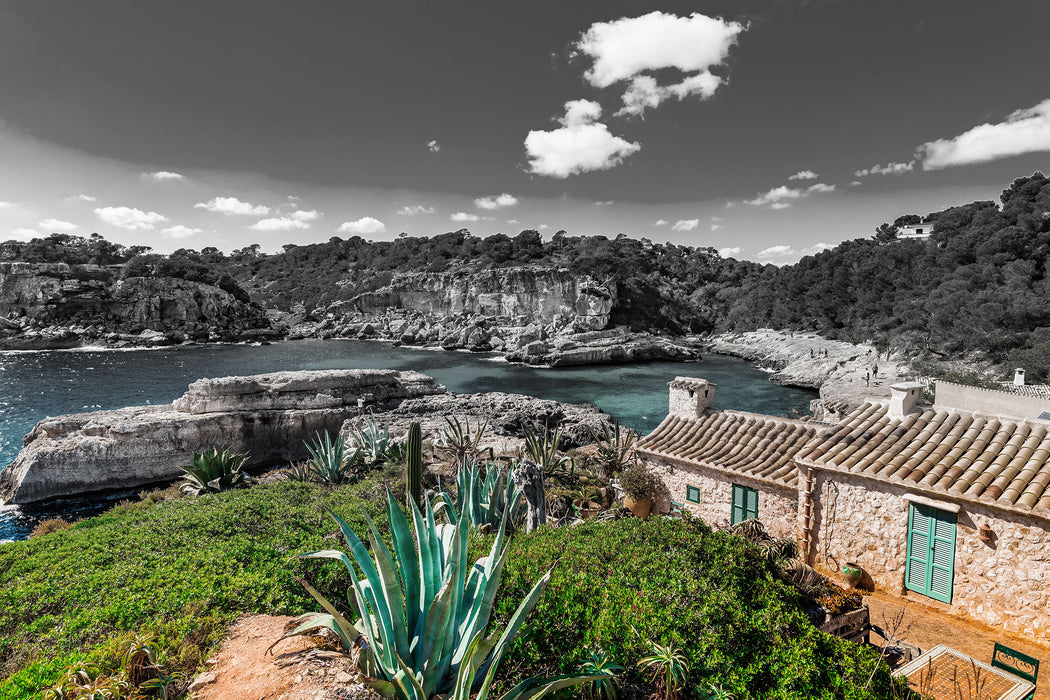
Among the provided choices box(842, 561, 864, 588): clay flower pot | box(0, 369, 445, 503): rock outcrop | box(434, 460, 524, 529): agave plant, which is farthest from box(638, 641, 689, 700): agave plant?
box(0, 369, 445, 503): rock outcrop

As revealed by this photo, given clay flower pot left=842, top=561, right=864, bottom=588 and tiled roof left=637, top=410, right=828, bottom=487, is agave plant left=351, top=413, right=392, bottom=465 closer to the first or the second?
tiled roof left=637, top=410, right=828, bottom=487

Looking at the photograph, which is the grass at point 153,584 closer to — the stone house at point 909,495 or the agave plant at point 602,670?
the agave plant at point 602,670

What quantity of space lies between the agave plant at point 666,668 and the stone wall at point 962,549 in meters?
5.00

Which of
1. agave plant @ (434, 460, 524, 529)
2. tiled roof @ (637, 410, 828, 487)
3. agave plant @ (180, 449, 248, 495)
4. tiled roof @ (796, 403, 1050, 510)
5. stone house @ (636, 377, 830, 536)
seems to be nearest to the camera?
tiled roof @ (796, 403, 1050, 510)

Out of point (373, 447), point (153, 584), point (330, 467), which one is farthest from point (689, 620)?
point (373, 447)

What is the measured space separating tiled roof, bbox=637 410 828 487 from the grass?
568 cm

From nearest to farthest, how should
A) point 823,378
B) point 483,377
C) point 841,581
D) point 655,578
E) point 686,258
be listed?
point 655,578, point 841,581, point 823,378, point 483,377, point 686,258

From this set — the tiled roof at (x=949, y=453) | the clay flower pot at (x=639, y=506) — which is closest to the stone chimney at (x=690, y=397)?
the clay flower pot at (x=639, y=506)

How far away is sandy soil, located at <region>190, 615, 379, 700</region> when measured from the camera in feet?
9.31

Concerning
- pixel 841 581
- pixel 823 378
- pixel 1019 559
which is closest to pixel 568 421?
pixel 841 581

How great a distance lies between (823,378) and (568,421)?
1150 inches

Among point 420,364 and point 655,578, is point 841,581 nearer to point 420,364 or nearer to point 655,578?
point 655,578

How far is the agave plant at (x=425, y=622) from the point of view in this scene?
8.50 feet

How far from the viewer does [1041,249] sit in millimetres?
42531
